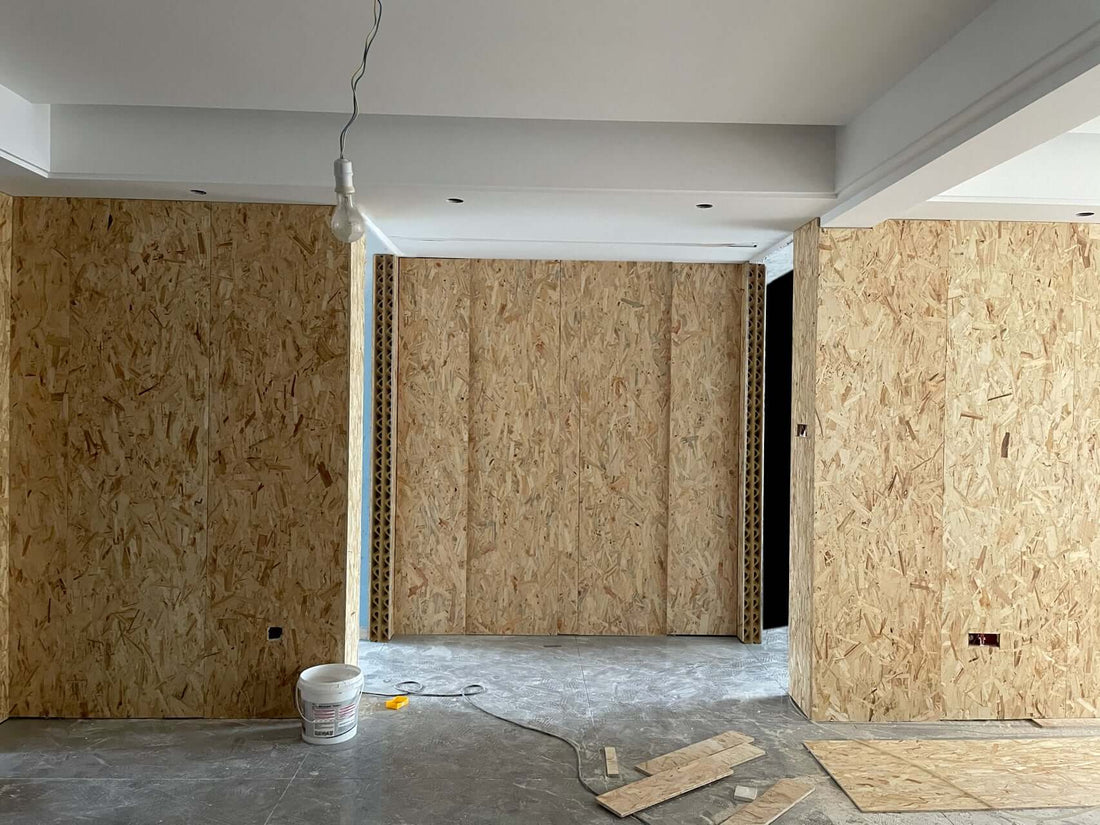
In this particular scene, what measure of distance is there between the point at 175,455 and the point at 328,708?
1.56 m

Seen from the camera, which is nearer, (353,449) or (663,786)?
(663,786)

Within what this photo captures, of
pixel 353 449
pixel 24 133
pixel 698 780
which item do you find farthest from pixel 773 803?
pixel 24 133

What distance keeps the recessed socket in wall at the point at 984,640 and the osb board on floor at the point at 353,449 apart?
340 cm

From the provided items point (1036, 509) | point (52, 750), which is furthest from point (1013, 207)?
point (52, 750)

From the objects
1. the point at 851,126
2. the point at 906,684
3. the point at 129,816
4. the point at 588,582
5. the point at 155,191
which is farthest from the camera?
the point at 588,582

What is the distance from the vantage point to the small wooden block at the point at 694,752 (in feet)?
12.7

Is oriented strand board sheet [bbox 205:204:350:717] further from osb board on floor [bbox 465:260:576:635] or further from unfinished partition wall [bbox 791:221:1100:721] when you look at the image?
unfinished partition wall [bbox 791:221:1100:721]

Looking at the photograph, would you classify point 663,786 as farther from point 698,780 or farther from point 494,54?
point 494,54

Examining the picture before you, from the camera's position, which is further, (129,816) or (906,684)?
(906,684)

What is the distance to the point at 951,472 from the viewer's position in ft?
14.9

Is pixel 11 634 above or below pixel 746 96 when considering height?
below

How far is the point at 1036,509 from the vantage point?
457cm

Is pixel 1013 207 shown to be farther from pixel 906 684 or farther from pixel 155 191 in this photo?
pixel 155 191

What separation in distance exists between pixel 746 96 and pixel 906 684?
10.4 feet
